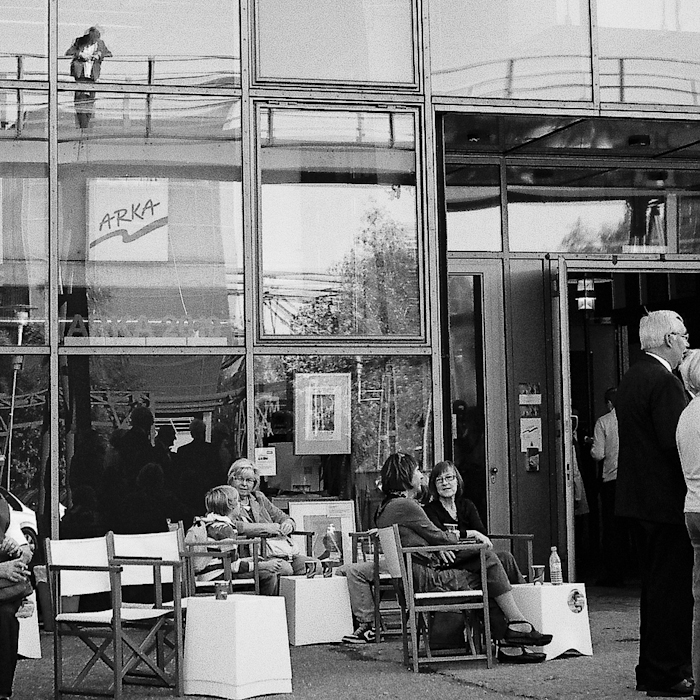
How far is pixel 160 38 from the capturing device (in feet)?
34.0

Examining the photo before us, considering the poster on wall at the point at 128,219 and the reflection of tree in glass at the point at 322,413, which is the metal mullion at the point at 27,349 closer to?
the poster on wall at the point at 128,219

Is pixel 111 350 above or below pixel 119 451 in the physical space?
above

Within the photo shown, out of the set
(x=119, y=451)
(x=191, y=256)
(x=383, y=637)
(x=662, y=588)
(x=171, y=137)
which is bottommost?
(x=383, y=637)

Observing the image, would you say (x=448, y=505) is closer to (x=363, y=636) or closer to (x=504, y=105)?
(x=363, y=636)

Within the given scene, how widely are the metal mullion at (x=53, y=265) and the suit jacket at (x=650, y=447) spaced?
14.7ft

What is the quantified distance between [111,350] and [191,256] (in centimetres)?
90

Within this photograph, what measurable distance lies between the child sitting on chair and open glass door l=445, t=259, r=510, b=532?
3.16 m

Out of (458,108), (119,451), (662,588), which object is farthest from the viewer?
(458,108)

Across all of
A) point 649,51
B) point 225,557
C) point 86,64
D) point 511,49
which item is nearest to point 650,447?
point 225,557

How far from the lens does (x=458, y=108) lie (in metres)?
10.8

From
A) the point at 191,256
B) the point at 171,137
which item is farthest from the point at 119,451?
the point at 171,137

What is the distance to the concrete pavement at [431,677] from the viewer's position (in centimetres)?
699

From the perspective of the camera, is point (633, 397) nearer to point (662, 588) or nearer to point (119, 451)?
point (662, 588)

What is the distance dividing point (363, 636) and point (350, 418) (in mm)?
2061
